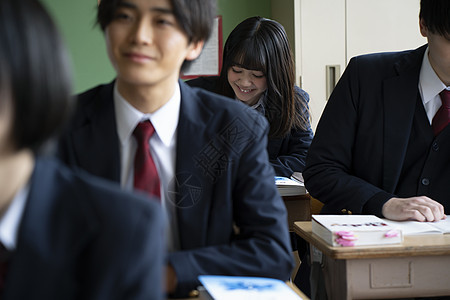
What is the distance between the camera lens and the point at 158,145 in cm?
146

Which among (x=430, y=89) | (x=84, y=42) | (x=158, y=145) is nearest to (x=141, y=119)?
(x=158, y=145)

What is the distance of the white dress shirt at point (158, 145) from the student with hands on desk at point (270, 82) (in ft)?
5.58

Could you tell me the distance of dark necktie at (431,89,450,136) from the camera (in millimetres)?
2150

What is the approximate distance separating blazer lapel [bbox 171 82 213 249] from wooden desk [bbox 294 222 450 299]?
1.40ft

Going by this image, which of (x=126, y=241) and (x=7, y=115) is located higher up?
(x=7, y=115)

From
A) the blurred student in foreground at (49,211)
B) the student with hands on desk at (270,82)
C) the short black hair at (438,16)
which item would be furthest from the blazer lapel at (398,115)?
the blurred student in foreground at (49,211)

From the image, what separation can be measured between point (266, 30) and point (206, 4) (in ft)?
5.66

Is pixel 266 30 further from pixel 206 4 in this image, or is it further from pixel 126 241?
pixel 126 241

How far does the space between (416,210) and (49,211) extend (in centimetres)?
140

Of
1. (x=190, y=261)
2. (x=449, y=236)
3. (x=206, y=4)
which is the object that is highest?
(x=206, y=4)

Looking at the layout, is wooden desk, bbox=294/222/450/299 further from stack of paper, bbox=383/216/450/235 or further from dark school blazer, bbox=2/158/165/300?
dark school blazer, bbox=2/158/165/300

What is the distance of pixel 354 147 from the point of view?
90.9 inches

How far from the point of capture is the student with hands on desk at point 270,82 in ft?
10.2

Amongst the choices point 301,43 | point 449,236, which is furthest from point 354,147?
point 301,43
